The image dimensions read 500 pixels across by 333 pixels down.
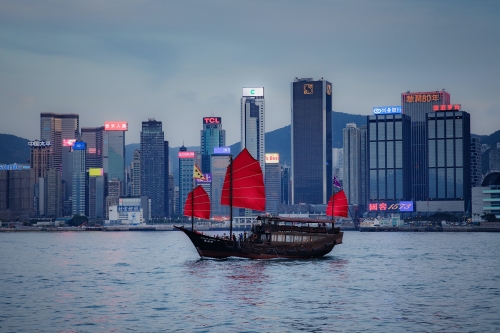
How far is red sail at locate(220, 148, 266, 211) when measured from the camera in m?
90.2

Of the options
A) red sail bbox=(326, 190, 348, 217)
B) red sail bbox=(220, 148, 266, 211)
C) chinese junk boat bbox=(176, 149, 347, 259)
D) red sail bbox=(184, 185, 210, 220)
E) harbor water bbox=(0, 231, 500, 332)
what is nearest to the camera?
harbor water bbox=(0, 231, 500, 332)

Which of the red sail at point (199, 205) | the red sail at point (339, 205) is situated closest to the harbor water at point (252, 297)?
the red sail at point (199, 205)

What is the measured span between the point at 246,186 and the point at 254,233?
5669 mm

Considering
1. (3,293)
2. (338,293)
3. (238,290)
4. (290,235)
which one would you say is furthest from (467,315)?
(290,235)

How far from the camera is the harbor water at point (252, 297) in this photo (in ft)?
148

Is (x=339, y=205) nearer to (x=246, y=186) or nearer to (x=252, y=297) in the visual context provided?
(x=246, y=186)

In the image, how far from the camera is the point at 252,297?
56.0m

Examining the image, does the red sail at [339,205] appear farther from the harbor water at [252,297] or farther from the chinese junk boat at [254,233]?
the harbor water at [252,297]

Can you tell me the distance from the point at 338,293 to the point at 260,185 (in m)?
33.7

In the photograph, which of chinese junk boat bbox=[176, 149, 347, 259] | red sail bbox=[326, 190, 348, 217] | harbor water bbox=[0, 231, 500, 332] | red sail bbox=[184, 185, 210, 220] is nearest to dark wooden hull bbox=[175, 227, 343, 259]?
chinese junk boat bbox=[176, 149, 347, 259]

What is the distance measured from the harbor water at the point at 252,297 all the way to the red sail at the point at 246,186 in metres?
7.26

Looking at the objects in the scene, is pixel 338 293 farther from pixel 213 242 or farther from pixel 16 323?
pixel 213 242

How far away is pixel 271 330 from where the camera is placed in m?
42.9

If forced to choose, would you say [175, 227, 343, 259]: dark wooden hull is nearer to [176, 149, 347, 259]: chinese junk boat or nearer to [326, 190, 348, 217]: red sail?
[176, 149, 347, 259]: chinese junk boat
